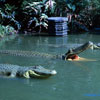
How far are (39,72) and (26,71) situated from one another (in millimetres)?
325

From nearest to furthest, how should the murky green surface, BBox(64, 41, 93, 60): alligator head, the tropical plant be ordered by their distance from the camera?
the murky green surface, BBox(64, 41, 93, 60): alligator head, the tropical plant

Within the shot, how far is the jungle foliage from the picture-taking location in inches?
572

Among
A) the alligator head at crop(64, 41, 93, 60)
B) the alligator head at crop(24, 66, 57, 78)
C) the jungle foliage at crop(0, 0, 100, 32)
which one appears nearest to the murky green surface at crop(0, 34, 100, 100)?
the alligator head at crop(24, 66, 57, 78)

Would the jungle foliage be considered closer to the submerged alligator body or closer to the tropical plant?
the tropical plant

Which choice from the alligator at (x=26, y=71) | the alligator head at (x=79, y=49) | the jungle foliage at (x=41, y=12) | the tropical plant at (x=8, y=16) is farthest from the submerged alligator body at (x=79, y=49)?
the tropical plant at (x=8, y=16)

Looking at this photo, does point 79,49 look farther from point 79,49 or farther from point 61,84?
point 61,84

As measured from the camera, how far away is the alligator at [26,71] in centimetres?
514

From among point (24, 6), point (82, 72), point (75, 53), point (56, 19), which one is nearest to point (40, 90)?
point (82, 72)

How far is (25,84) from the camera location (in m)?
4.98

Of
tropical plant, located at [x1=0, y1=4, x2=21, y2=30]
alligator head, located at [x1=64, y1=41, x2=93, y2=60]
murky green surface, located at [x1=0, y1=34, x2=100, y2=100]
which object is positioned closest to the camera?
murky green surface, located at [x1=0, y1=34, x2=100, y2=100]

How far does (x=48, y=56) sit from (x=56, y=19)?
5940mm

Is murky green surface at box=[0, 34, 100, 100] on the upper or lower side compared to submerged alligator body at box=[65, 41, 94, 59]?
lower

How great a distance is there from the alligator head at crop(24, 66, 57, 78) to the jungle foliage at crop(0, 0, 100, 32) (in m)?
9.22

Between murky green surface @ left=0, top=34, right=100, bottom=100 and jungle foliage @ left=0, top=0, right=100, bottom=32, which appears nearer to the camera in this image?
murky green surface @ left=0, top=34, right=100, bottom=100
